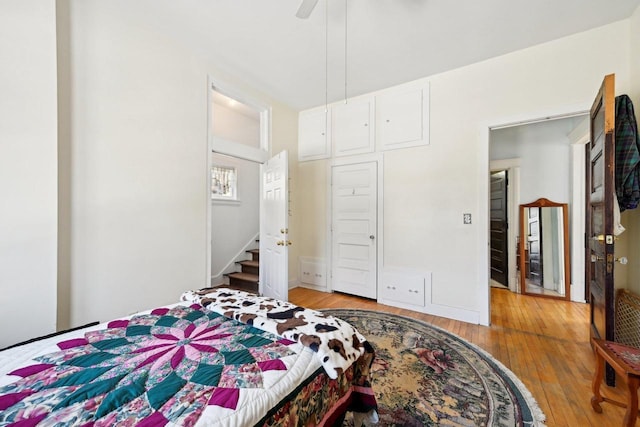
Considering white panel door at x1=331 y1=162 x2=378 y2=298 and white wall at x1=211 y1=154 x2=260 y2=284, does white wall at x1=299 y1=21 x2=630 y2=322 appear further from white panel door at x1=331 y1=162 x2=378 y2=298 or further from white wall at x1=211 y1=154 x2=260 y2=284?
white wall at x1=211 y1=154 x2=260 y2=284

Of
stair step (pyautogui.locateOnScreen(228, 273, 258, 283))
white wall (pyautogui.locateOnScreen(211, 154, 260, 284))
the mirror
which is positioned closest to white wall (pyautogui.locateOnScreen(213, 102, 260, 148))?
white wall (pyautogui.locateOnScreen(211, 154, 260, 284))

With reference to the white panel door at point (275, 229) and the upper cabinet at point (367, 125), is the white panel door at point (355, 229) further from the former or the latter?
the white panel door at point (275, 229)

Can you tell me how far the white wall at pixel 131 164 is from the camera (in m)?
1.99

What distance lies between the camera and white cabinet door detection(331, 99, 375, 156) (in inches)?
138

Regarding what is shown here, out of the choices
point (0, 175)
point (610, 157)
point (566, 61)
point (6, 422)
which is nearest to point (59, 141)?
point (0, 175)

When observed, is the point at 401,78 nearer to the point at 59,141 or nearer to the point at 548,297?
the point at 59,141

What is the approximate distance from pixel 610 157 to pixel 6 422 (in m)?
3.05

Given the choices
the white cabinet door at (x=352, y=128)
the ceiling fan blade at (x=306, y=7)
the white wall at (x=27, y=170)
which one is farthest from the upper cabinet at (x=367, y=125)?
the white wall at (x=27, y=170)

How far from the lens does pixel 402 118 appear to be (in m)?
3.27

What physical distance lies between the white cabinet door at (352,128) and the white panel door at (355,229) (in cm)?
24

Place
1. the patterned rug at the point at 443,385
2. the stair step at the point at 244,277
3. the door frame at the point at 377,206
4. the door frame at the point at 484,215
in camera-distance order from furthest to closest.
Result: the stair step at the point at 244,277 → the door frame at the point at 377,206 → the door frame at the point at 484,215 → the patterned rug at the point at 443,385

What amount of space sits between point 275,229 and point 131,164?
1.62 metres

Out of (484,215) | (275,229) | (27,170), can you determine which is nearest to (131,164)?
(27,170)

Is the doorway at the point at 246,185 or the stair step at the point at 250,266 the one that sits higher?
the doorway at the point at 246,185
